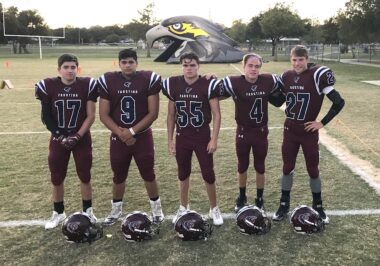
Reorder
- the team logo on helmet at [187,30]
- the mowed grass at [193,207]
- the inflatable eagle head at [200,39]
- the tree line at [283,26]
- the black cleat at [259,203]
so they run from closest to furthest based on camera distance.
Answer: the mowed grass at [193,207] < the black cleat at [259,203] < the tree line at [283,26] < the inflatable eagle head at [200,39] < the team logo on helmet at [187,30]

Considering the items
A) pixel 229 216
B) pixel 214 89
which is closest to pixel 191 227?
pixel 229 216

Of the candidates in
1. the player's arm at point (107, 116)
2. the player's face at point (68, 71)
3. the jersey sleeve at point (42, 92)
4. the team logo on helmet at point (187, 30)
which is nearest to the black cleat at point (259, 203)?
the player's arm at point (107, 116)

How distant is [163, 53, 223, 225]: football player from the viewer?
4660 mm

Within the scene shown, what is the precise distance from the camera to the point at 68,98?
15.3 ft

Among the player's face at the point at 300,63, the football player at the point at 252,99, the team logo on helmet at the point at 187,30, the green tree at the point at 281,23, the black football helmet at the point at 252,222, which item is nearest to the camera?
the black football helmet at the point at 252,222

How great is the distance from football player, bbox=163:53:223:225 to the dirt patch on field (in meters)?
2.53

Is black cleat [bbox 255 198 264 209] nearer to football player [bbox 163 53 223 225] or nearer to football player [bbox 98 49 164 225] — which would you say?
football player [bbox 163 53 223 225]

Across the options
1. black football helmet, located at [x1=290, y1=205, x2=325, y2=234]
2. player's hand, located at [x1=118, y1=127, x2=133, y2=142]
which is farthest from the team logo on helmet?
black football helmet, located at [x1=290, y1=205, x2=325, y2=234]

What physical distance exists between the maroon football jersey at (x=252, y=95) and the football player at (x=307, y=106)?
7.6 inches

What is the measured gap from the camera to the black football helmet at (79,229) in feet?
14.4

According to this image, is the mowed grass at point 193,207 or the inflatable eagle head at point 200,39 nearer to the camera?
the mowed grass at point 193,207

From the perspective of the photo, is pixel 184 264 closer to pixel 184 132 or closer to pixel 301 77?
pixel 184 132

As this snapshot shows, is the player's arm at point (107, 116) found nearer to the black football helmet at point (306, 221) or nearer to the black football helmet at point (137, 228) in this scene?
the black football helmet at point (137, 228)

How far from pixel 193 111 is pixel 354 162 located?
360cm
